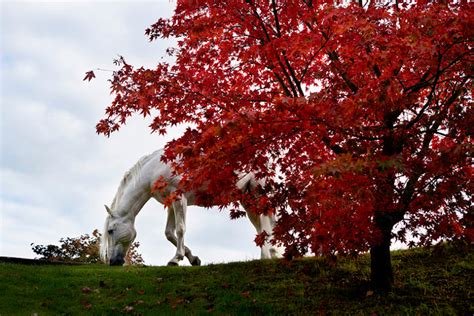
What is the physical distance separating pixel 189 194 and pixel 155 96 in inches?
224

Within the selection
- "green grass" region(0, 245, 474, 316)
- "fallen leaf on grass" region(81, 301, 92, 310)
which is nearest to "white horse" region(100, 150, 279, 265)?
"green grass" region(0, 245, 474, 316)

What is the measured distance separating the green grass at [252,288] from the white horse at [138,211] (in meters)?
1.31

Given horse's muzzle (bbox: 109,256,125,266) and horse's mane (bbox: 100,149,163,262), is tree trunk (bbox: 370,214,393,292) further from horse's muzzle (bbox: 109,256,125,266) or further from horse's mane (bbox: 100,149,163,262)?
horse's muzzle (bbox: 109,256,125,266)

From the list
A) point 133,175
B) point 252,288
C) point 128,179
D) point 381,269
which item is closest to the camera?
point 381,269

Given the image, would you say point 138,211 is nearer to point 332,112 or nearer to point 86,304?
point 86,304

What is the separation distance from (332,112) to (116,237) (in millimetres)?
8760

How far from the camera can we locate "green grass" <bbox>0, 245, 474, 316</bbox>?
9.62 metres

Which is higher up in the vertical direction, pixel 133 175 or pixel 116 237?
pixel 133 175

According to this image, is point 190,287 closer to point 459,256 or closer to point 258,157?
point 258,157

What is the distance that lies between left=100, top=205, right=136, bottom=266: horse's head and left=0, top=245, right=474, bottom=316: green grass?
129 cm

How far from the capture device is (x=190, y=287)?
36.9 ft

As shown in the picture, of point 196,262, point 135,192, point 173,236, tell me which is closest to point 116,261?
point 173,236

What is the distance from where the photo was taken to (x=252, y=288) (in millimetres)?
10852

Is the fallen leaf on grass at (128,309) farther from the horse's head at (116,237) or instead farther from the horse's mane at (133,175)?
the horse's mane at (133,175)
